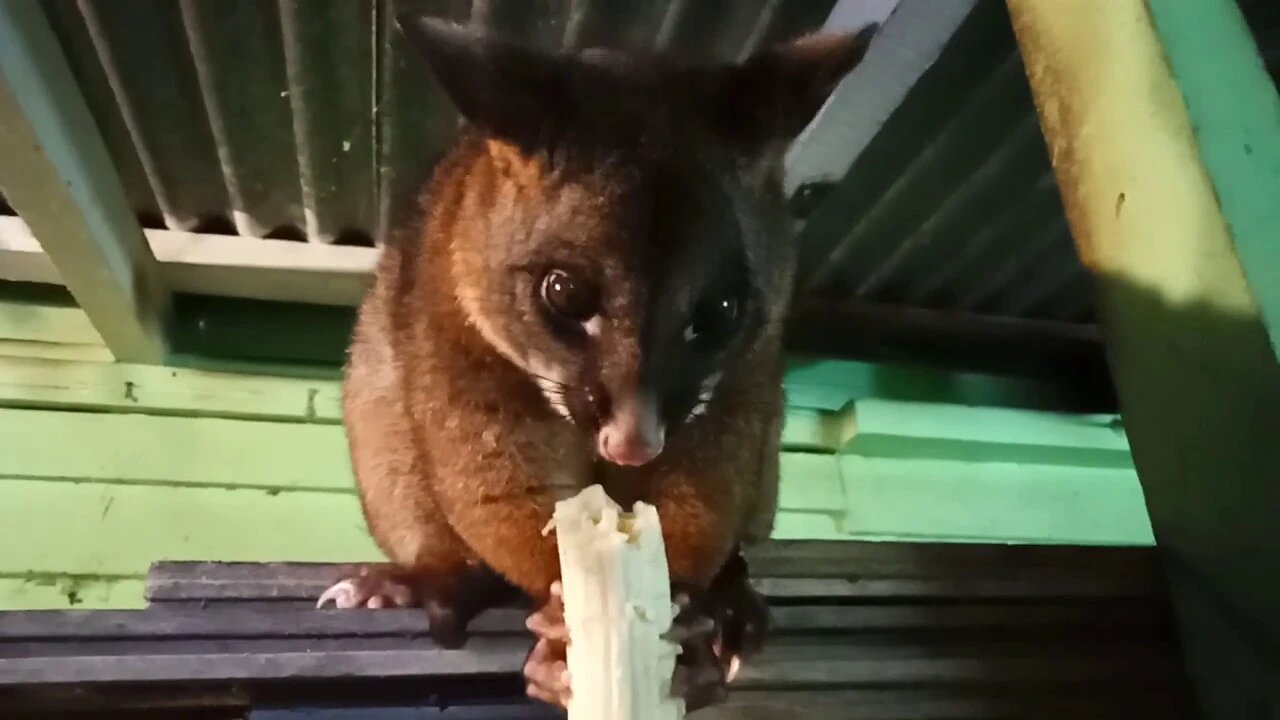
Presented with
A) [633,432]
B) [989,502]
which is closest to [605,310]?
[633,432]

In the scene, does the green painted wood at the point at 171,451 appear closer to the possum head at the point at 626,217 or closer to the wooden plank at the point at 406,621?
the possum head at the point at 626,217

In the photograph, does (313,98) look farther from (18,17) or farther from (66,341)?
(66,341)

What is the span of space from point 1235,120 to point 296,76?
6.05 ft

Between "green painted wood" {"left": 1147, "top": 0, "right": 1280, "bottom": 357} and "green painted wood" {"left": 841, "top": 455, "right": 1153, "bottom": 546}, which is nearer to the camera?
"green painted wood" {"left": 1147, "top": 0, "right": 1280, "bottom": 357}

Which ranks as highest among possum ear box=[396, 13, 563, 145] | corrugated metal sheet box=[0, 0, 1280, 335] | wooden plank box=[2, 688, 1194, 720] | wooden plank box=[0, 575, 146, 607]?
corrugated metal sheet box=[0, 0, 1280, 335]

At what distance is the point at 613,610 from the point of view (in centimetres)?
109

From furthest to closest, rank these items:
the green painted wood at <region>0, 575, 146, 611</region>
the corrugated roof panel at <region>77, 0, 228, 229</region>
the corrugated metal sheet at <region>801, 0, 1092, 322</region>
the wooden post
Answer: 1. the green painted wood at <region>0, 575, 146, 611</region>
2. the corrugated metal sheet at <region>801, 0, 1092, 322</region>
3. the corrugated roof panel at <region>77, 0, 228, 229</region>
4. the wooden post

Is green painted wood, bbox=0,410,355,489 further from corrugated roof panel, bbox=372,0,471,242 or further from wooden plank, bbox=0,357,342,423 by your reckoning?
corrugated roof panel, bbox=372,0,471,242

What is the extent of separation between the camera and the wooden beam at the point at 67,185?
201 centimetres

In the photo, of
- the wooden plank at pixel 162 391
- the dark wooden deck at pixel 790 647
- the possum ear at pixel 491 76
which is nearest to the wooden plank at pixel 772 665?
the dark wooden deck at pixel 790 647

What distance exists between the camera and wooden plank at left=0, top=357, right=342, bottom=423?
3.00m

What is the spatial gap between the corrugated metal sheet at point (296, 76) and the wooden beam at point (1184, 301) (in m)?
0.81

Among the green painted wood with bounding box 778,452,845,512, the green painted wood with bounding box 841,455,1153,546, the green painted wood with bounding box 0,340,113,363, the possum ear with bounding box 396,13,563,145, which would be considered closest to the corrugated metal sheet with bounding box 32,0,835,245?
the green painted wood with bounding box 0,340,113,363

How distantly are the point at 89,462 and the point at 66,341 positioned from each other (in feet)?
1.16
